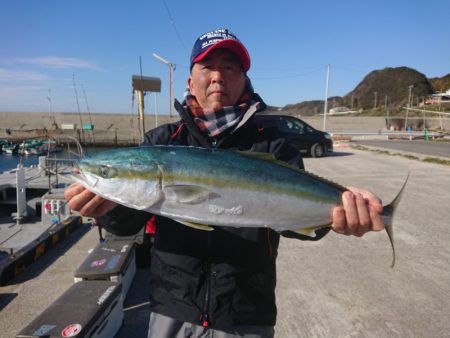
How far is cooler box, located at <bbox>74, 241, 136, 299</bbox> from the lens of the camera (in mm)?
3682

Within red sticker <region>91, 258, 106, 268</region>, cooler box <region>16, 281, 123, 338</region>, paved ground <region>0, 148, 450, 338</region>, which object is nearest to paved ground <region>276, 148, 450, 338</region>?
paved ground <region>0, 148, 450, 338</region>

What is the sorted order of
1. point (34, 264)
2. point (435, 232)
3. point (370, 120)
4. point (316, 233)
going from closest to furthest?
1. point (316, 233)
2. point (34, 264)
3. point (435, 232)
4. point (370, 120)

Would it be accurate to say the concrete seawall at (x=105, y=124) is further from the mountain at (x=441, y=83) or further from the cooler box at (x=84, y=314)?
the mountain at (x=441, y=83)

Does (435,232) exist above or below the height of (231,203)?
below

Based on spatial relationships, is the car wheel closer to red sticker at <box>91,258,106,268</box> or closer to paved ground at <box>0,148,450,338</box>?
paved ground at <box>0,148,450,338</box>

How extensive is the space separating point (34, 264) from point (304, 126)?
613 inches

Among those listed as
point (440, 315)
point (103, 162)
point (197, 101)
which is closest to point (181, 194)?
point (103, 162)

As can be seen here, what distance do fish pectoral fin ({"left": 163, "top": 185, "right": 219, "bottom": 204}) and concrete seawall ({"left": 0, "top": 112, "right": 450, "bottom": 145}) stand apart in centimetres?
4523

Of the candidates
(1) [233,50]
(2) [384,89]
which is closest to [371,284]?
(1) [233,50]

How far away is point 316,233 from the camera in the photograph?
89.9 inches

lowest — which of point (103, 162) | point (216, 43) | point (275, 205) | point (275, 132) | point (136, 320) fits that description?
point (136, 320)

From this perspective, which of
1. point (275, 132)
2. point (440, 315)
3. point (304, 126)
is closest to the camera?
point (275, 132)

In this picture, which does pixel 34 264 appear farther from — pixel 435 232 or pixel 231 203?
pixel 435 232

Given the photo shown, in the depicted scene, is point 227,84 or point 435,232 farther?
point 435,232
